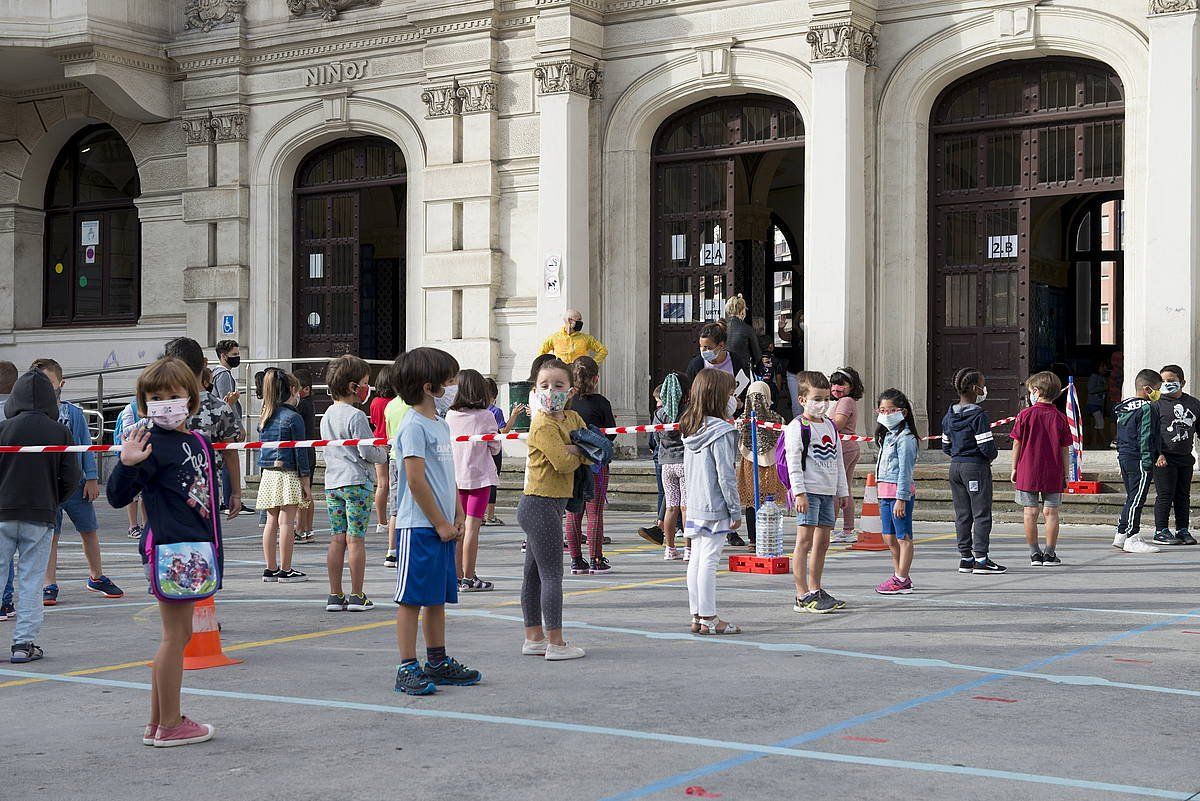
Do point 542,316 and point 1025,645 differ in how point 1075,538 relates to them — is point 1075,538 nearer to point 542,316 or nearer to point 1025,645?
point 1025,645

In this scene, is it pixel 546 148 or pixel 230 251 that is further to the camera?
pixel 230 251

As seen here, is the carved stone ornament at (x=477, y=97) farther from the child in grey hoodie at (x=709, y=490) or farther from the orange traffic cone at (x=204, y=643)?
the orange traffic cone at (x=204, y=643)

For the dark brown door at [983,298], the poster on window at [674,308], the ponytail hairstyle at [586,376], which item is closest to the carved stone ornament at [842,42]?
the dark brown door at [983,298]

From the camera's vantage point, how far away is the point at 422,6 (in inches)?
887

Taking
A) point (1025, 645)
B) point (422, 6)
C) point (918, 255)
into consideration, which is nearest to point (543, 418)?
point (1025, 645)

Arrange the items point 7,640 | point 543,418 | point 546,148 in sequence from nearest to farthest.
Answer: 1. point 543,418
2. point 7,640
3. point 546,148

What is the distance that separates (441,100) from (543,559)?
599 inches

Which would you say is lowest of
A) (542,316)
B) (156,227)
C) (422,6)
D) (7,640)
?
(7,640)

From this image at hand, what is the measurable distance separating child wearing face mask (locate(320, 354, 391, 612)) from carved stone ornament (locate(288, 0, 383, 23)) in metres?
14.1

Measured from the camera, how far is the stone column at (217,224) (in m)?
24.7

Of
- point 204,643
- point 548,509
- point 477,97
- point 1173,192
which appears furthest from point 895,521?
point 477,97

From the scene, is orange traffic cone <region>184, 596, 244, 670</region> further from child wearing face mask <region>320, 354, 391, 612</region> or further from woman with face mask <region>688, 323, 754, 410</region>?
woman with face mask <region>688, 323, 754, 410</region>

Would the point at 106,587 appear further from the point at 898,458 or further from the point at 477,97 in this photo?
the point at 477,97

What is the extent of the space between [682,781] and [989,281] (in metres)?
15.0
